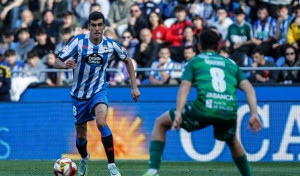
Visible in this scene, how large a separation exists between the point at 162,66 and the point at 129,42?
172cm

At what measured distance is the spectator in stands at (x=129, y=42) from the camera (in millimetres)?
15008

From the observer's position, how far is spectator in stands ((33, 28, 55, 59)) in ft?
52.6

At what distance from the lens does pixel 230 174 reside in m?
9.38

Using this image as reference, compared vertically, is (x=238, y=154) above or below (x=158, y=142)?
below

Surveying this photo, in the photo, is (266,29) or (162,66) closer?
(162,66)

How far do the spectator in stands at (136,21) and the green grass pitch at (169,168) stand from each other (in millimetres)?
4774

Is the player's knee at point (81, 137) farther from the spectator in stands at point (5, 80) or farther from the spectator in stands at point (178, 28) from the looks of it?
the spectator in stands at point (178, 28)

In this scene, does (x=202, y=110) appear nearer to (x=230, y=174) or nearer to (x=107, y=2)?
(x=230, y=174)

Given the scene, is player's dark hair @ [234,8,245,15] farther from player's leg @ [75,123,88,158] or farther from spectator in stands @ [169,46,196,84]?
player's leg @ [75,123,88,158]

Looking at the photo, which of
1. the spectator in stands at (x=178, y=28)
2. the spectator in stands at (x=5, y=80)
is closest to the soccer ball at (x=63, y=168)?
the spectator in stands at (x=5, y=80)

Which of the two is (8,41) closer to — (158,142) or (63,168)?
(63,168)

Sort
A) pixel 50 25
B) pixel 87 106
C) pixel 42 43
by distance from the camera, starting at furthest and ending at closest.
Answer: pixel 50 25 < pixel 42 43 < pixel 87 106

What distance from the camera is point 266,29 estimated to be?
14.8 metres

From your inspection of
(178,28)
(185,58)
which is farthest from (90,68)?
(178,28)
